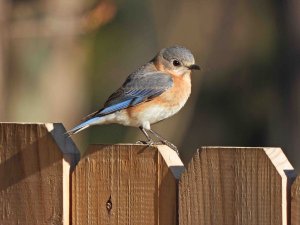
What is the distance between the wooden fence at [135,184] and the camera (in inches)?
128

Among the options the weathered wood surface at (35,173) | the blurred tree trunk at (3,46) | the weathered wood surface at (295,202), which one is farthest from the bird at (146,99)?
the weathered wood surface at (295,202)

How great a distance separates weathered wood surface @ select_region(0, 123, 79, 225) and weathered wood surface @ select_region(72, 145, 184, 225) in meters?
0.07

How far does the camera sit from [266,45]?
11.6m

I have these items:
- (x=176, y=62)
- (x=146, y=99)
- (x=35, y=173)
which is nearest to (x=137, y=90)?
(x=146, y=99)

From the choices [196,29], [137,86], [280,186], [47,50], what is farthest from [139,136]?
[280,186]

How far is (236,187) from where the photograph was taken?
10.8 ft

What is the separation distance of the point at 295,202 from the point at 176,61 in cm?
305

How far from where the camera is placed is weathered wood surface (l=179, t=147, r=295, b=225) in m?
3.22

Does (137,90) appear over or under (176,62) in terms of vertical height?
under

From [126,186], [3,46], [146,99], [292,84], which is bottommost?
[126,186]

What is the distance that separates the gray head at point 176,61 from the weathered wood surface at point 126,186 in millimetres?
2550

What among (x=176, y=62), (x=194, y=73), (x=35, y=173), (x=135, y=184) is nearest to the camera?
(x=135, y=184)

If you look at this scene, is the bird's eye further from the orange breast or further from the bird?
the orange breast

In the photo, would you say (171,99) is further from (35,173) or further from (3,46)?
(3,46)
